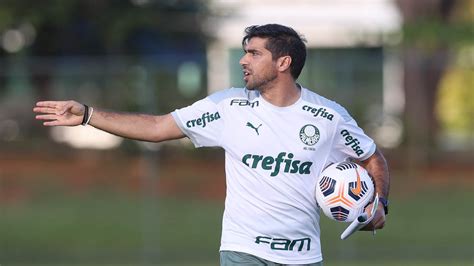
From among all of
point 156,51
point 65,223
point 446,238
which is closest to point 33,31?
point 156,51

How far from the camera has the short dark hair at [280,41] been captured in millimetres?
7438

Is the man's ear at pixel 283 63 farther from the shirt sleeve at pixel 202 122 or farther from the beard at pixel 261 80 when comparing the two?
the shirt sleeve at pixel 202 122

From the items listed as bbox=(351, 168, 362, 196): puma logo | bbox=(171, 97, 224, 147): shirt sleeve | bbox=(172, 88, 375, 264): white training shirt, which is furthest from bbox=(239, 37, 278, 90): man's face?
bbox=(351, 168, 362, 196): puma logo

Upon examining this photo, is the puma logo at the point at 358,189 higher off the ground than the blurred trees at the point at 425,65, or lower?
higher

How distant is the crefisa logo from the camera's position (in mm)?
7328

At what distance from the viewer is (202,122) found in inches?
295

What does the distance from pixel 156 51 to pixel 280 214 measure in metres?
19.7

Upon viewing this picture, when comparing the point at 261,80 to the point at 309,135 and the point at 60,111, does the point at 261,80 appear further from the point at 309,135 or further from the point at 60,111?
the point at 60,111

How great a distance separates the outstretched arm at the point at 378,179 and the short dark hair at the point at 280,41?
739 mm

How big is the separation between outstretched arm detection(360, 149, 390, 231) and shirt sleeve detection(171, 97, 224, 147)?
96 centimetres

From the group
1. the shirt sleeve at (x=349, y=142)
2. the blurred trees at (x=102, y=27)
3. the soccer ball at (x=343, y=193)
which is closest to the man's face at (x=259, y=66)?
the shirt sleeve at (x=349, y=142)

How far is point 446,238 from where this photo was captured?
65.2ft

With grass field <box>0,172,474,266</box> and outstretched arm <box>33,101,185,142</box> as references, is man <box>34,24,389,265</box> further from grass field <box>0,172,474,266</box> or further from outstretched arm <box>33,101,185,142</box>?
grass field <box>0,172,474,266</box>

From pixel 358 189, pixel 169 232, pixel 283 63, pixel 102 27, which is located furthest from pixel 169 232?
pixel 358 189
